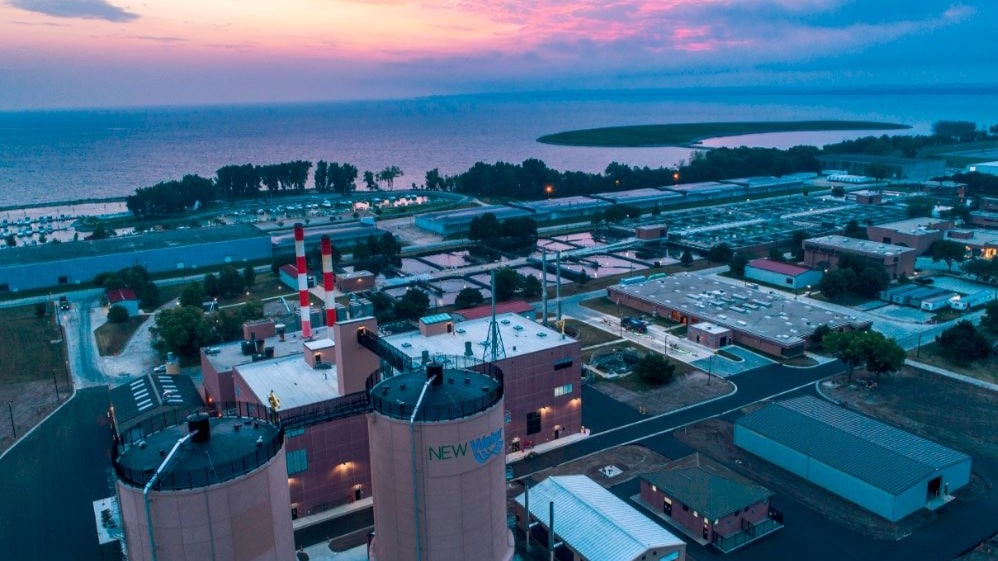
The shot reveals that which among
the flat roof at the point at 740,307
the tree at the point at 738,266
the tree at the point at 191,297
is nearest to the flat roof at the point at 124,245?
the tree at the point at 191,297

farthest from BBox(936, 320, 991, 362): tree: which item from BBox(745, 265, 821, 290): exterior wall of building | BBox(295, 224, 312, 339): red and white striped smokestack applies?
BBox(295, 224, 312, 339): red and white striped smokestack

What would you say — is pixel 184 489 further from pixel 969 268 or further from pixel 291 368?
pixel 969 268

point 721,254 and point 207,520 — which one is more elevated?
point 207,520

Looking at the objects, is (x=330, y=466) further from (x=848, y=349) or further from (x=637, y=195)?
(x=637, y=195)

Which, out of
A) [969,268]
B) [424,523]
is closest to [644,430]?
[424,523]

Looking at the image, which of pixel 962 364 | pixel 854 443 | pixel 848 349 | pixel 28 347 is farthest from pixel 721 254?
pixel 28 347

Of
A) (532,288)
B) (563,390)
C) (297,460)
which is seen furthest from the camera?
(532,288)
